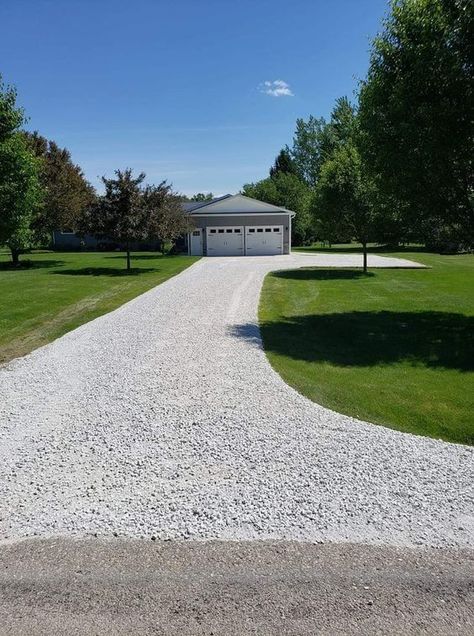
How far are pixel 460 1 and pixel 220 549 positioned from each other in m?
10.7

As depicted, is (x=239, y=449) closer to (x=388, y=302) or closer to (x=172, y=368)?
(x=172, y=368)

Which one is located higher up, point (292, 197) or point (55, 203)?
point (292, 197)

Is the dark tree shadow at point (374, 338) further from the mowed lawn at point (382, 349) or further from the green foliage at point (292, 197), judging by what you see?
the green foliage at point (292, 197)

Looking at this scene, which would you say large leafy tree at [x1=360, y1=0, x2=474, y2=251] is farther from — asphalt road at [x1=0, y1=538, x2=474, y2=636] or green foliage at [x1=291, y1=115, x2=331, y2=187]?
green foliage at [x1=291, y1=115, x2=331, y2=187]

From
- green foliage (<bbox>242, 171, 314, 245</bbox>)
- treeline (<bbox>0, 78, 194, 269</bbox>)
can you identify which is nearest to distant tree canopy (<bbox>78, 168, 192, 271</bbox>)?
treeline (<bbox>0, 78, 194, 269</bbox>)

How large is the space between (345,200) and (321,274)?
12.4 feet

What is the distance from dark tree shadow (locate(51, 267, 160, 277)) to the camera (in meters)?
23.6

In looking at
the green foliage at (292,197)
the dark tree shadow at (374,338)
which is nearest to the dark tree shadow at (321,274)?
the dark tree shadow at (374,338)

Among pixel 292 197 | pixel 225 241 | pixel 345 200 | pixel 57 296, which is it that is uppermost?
pixel 292 197

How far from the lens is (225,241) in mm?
39000

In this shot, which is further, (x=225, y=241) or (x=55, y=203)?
(x=225, y=241)

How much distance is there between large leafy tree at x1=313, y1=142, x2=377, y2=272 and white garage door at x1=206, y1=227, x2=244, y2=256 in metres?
16.2

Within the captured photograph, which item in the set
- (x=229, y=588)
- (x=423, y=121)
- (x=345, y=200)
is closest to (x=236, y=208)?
(x=345, y=200)

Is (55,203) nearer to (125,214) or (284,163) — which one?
(125,214)
